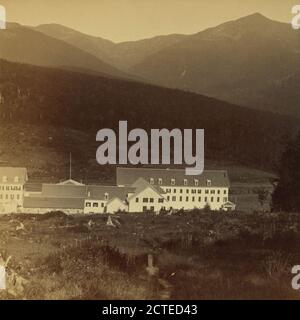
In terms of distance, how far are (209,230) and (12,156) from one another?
5.06 ft

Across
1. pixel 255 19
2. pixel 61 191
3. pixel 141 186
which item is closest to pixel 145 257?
pixel 141 186

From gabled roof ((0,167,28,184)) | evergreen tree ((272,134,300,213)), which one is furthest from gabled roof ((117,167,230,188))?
gabled roof ((0,167,28,184))

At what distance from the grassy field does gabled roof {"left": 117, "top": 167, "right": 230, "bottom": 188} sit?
235 mm

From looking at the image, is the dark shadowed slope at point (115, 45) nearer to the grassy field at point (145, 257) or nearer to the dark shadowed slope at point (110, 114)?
the dark shadowed slope at point (110, 114)

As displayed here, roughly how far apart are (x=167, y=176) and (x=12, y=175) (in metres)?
1.13

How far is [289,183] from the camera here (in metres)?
5.43

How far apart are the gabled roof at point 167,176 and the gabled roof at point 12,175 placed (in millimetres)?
691

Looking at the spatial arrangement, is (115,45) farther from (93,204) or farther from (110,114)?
(93,204)

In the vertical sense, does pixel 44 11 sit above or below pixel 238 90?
above

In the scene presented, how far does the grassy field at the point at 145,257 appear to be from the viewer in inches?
210

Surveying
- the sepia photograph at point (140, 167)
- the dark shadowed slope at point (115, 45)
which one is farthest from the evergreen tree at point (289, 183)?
the dark shadowed slope at point (115, 45)
